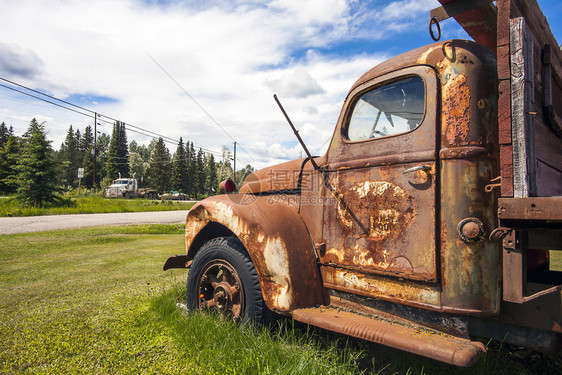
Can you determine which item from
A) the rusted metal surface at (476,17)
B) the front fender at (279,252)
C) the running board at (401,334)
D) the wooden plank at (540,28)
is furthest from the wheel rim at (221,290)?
the wooden plank at (540,28)

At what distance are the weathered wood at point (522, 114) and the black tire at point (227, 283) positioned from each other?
1819 millimetres

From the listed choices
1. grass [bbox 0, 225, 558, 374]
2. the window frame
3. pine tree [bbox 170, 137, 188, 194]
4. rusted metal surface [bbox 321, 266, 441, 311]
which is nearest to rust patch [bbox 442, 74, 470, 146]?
the window frame

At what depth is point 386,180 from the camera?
87.2 inches

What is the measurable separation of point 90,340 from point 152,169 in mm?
62227

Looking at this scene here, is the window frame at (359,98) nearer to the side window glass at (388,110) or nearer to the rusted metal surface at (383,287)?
the side window glass at (388,110)

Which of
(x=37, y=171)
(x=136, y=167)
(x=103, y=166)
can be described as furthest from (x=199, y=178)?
(x=37, y=171)

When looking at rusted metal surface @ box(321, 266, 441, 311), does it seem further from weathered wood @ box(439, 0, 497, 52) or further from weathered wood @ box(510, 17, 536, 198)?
weathered wood @ box(439, 0, 497, 52)

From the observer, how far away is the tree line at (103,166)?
17.1m

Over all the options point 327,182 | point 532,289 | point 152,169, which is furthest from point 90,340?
point 152,169

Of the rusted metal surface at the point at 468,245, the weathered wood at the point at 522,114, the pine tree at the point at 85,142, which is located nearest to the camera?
the weathered wood at the point at 522,114

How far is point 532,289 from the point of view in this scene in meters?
2.22

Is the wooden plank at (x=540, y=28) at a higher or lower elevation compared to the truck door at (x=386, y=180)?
higher

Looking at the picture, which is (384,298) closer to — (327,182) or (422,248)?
(422,248)

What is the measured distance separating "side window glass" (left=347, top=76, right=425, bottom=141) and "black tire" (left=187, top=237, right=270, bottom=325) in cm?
128
